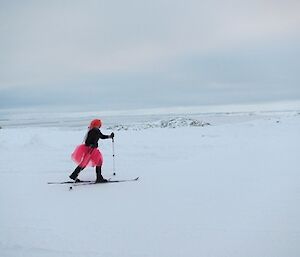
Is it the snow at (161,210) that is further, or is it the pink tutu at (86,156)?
the pink tutu at (86,156)

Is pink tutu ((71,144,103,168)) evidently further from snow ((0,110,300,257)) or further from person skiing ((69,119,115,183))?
snow ((0,110,300,257))

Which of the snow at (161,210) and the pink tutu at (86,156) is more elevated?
the pink tutu at (86,156)

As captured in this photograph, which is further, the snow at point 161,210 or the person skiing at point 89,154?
the person skiing at point 89,154

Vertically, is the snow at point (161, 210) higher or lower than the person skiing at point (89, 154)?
lower

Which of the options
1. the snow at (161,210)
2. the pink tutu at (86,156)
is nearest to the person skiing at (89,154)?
the pink tutu at (86,156)

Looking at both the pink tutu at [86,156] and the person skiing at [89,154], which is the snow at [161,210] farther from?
the pink tutu at [86,156]

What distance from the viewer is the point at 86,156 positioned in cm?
862

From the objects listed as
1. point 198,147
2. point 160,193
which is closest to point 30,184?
point 160,193

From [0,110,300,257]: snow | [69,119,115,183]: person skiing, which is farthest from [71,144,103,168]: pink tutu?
[0,110,300,257]: snow

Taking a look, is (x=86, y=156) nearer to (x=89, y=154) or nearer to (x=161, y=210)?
(x=89, y=154)

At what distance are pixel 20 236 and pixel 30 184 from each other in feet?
12.2

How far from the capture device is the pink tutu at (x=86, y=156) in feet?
28.2

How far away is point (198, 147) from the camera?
14.8 meters

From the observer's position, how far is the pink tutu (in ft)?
28.2
